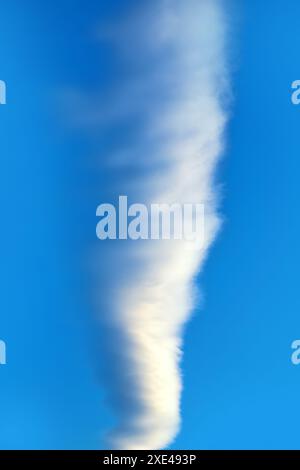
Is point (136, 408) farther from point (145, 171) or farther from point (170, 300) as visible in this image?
point (145, 171)

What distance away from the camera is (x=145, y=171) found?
1.52 m

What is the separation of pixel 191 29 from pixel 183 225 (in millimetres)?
625

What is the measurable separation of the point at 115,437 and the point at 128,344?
304mm

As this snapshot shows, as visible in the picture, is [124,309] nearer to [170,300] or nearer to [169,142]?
[170,300]

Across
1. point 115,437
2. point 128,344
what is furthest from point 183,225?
point 115,437

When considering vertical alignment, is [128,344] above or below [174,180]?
below

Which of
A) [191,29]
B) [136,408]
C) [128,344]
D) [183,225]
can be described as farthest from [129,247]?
[191,29]

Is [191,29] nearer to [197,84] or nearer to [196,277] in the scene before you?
[197,84]

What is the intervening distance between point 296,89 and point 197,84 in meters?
0.32
